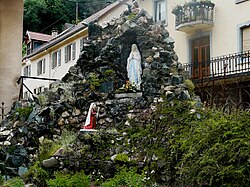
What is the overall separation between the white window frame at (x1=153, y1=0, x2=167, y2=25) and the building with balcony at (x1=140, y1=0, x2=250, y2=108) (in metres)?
0.51

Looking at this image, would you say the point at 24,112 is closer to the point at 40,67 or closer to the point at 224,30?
the point at 224,30

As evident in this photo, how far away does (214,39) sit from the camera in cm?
2333

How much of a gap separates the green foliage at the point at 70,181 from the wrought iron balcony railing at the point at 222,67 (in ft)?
34.8

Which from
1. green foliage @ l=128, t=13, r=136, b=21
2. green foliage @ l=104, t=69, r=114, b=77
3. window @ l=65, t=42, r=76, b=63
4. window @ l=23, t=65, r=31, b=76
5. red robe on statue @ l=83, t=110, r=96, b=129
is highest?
window @ l=65, t=42, r=76, b=63

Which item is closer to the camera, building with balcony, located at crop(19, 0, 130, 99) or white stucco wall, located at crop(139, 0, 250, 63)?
white stucco wall, located at crop(139, 0, 250, 63)

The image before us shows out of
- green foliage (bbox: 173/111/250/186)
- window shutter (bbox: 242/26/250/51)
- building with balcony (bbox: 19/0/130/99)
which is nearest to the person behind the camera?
green foliage (bbox: 173/111/250/186)

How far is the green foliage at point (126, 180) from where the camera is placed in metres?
10.0

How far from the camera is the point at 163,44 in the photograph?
14727 millimetres

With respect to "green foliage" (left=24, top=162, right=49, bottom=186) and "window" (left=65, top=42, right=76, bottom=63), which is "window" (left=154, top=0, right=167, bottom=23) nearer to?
"window" (left=65, top=42, right=76, bottom=63)

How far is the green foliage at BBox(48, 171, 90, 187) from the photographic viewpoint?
10.1 meters

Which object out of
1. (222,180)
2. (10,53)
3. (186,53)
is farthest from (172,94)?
(186,53)

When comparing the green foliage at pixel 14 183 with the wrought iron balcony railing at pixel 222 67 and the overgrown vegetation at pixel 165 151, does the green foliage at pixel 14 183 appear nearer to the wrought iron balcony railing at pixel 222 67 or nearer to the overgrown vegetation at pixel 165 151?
the overgrown vegetation at pixel 165 151

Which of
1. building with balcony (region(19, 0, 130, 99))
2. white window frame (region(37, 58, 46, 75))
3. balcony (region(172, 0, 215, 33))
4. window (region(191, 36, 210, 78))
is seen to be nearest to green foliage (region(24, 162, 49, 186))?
window (region(191, 36, 210, 78))

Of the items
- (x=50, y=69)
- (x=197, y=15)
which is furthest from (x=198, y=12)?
(x=50, y=69)
